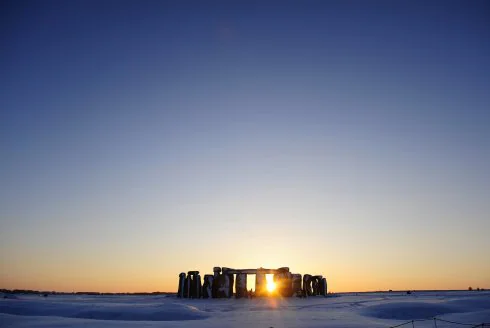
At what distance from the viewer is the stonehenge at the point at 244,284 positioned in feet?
110

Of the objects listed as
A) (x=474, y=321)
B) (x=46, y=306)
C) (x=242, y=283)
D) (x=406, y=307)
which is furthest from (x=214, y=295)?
(x=474, y=321)

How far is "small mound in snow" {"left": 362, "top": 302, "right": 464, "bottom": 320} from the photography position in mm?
22719

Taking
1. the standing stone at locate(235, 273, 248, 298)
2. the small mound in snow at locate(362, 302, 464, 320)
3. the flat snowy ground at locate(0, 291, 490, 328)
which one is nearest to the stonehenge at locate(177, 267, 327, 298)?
the standing stone at locate(235, 273, 248, 298)

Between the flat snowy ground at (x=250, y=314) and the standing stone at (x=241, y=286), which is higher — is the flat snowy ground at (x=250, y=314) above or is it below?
below

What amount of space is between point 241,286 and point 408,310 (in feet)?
44.6

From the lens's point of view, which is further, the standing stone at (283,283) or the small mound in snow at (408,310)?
the standing stone at (283,283)

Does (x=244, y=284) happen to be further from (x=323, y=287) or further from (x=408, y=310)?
(x=408, y=310)

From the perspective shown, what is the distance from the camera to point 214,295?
114ft

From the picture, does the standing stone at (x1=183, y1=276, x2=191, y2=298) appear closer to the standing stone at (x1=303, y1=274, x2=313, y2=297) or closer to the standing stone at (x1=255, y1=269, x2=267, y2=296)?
the standing stone at (x1=255, y1=269, x2=267, y2=296)

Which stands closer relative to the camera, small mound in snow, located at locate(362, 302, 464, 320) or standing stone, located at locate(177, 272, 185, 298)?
small mound in snow, located at locate(362, 302, 464, 320)

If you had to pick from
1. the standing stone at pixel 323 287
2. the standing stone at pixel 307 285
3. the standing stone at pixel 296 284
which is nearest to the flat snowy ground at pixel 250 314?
the standing stone at pixel 296 284

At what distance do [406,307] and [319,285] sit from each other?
12.8 meters

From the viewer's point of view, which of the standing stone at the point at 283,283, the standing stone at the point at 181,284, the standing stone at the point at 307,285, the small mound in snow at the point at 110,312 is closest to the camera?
the small mound in snow at the point at 110,312

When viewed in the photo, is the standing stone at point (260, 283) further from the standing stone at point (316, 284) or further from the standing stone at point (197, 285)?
the standing stone at point (197, 285)
